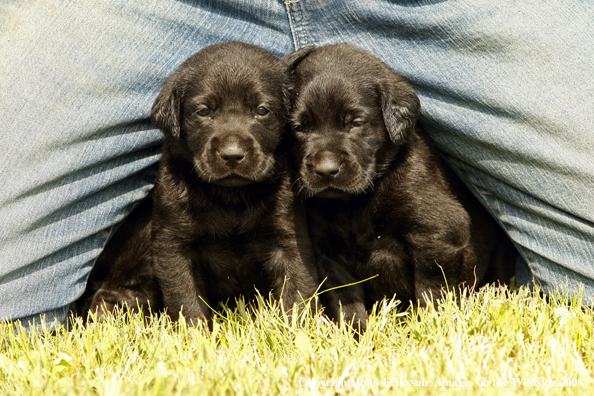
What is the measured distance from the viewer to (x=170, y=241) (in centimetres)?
290

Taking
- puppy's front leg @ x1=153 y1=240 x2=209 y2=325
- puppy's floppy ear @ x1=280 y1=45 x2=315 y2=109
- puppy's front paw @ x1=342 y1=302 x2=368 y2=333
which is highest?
puppy's floppy ear @ x1=280 y1=45 x2=315 y2=109

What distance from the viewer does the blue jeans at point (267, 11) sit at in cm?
271

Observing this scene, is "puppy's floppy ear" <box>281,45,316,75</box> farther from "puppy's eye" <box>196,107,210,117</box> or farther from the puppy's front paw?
the puppy's front paw

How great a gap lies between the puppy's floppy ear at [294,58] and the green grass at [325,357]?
124 cm

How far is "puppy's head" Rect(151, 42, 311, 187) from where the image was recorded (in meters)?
2.67

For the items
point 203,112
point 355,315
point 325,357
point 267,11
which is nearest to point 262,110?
point 203,112

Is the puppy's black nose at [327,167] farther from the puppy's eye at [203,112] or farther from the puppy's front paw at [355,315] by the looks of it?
the puppy's front paw at [355,315]

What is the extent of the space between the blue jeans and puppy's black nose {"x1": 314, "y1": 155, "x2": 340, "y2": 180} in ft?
2.09

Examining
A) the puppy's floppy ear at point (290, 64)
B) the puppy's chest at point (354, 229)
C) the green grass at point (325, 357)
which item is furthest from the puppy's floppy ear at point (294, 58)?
the green grass at point (325, 357)

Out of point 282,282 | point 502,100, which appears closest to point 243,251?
point 282,282

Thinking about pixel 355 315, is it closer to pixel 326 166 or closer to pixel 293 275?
pixel 293 275

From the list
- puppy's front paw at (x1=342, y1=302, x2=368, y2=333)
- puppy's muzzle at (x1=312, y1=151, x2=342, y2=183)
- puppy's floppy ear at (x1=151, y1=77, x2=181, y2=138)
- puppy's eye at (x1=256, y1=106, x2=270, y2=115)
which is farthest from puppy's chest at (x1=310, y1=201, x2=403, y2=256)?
puppy's floppy ear at (x1=151, y1=77, x2=181, y2=138)

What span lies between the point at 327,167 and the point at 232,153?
436mm

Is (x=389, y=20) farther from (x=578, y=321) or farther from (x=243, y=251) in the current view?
(x=578, y=321)
